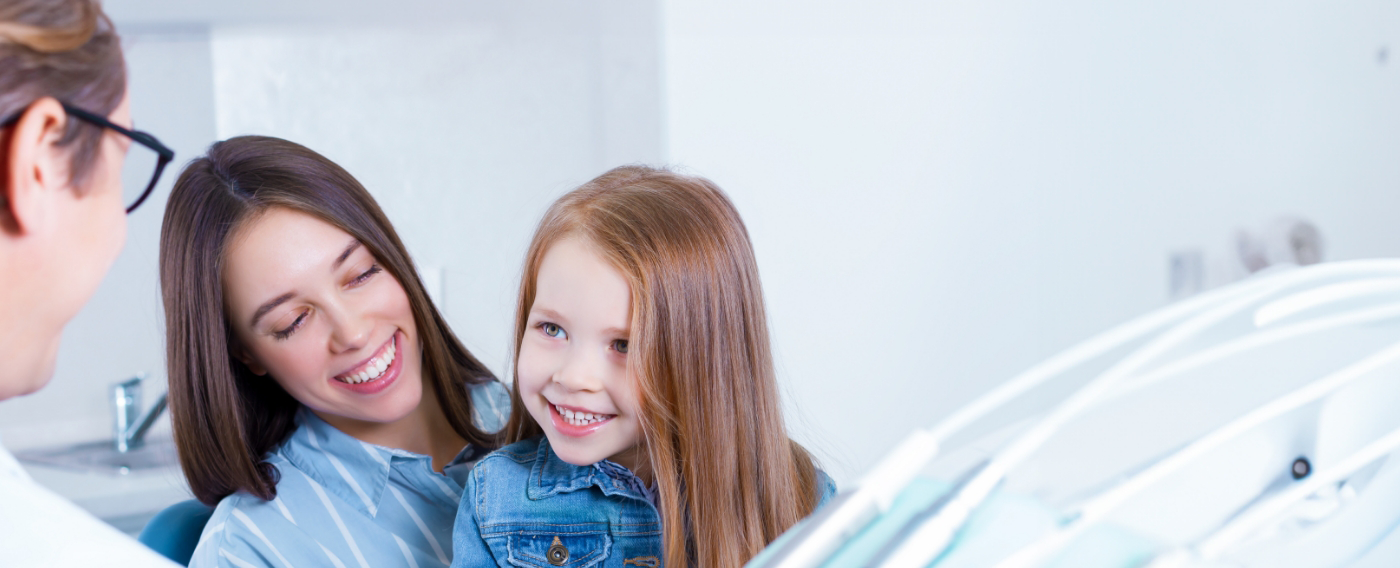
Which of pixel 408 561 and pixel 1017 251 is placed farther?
pixel 1017 251

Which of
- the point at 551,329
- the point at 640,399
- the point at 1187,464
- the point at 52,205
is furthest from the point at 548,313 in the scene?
the point at 1187,464

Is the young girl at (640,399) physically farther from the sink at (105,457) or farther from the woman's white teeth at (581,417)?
the sink at (105,457)

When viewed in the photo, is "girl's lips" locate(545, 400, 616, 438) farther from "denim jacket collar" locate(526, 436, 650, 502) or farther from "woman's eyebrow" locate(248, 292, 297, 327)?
"woman's eyebrow" locate(248, 292, 297, 327)

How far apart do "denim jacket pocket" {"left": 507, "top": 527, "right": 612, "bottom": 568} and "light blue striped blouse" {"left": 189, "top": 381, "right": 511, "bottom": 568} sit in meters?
0.20

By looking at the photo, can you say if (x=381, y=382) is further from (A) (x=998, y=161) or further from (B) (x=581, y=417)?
(A) (x=998, y=161)

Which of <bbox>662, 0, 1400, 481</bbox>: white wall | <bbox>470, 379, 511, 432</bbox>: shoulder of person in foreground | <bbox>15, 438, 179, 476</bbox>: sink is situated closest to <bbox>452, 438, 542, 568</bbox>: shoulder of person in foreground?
<bbox>470, 379, 511, 432</bbox>: shoulder of person in foreground

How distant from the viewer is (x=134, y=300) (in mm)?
2168

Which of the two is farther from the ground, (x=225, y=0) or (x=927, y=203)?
(x=225, y=0)

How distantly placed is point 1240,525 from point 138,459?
2250mm

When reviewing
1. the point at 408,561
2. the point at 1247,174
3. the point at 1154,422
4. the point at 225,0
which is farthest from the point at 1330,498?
the point at 1247,174

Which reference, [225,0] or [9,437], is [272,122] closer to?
[225,0]

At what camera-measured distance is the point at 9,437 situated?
2100 millimetres

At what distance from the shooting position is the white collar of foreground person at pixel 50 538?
0.53 m

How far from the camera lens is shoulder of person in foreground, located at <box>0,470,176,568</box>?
1.74ft
